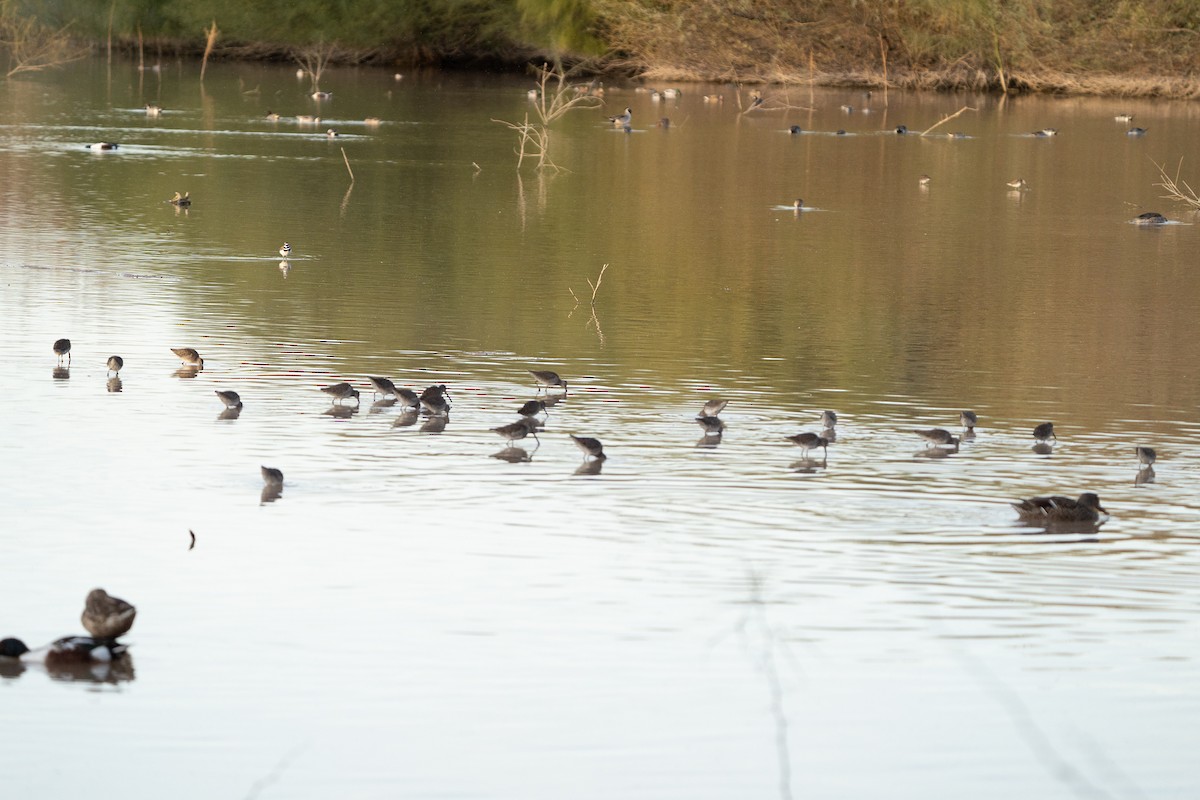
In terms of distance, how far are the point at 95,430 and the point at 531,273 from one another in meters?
7.53

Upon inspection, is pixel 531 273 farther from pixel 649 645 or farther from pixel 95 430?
pixel 649 645

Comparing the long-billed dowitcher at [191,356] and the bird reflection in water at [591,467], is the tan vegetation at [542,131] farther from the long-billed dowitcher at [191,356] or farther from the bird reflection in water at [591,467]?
the bird reflection in water at [591,467]

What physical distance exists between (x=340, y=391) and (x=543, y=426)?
4.53 ft

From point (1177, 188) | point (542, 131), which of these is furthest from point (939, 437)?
point (542, 131)

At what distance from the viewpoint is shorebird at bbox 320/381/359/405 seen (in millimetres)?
11392

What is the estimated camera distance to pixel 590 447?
10.2m

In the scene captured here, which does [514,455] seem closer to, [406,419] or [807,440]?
[406,419]

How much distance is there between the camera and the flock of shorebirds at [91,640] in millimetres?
6766

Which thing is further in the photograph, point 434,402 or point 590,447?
point 434,402

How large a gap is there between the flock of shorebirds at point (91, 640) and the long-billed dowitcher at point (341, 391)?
15.1 ft

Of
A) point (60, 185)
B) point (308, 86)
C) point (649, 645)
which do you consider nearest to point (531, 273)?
point (60, 185)

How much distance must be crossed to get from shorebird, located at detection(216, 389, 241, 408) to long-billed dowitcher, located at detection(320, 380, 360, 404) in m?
0.54

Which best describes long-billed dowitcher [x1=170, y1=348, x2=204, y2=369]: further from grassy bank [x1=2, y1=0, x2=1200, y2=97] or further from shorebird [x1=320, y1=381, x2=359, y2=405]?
grassy bank [x1=2, y1=0, x2=1200, y2=97]

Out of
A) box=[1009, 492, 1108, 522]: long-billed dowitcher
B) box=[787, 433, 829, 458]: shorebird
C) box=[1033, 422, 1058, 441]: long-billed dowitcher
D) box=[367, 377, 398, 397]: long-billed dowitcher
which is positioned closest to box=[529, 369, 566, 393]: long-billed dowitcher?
box=[367, 377, 398, 397]: long-billed dowitcher
